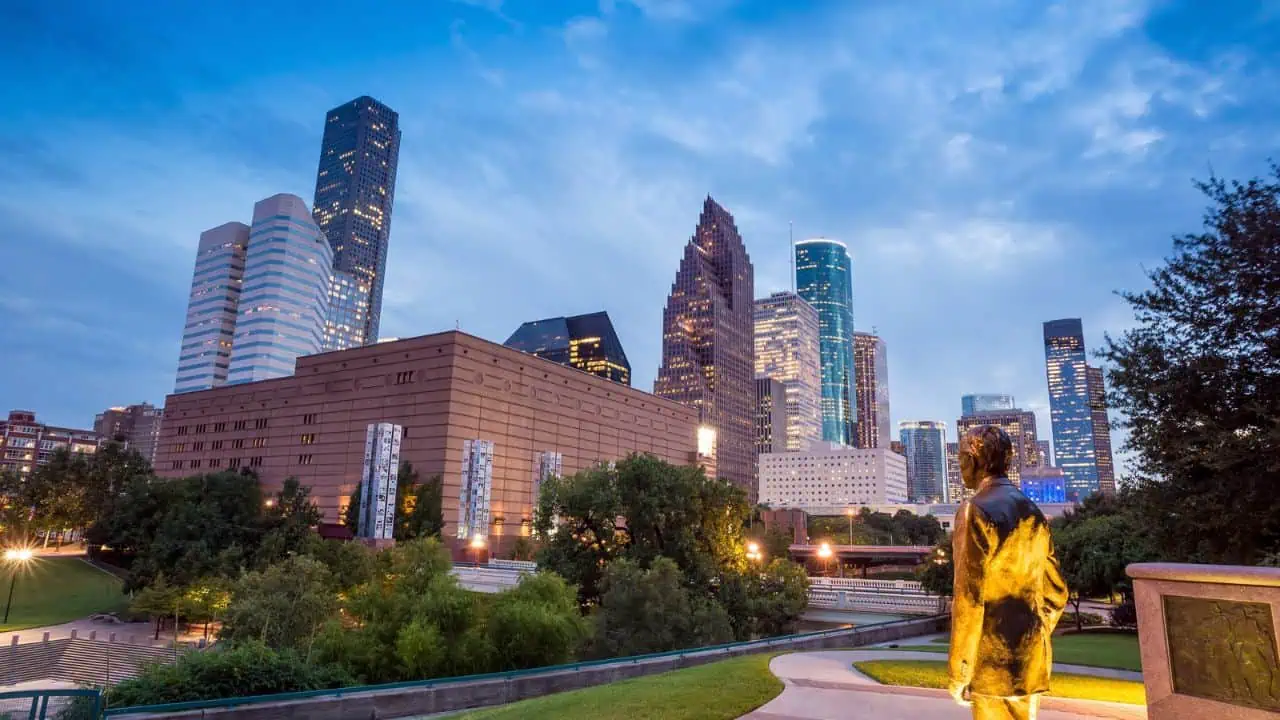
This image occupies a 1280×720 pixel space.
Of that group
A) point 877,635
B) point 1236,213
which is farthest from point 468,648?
point 1236,213

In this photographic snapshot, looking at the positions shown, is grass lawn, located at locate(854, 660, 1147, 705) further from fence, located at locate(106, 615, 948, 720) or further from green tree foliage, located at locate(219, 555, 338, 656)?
green tree foliage, located at locate(219, 555, 338, 656)

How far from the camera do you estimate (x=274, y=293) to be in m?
183

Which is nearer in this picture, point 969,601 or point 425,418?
point 969,601

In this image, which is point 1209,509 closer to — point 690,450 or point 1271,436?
point 1271,436

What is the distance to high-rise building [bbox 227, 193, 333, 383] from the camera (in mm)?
181875

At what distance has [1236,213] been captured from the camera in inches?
717

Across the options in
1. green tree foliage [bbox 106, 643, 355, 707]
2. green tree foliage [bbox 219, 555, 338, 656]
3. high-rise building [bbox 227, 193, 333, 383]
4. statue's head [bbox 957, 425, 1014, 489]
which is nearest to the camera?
statue's head [bbox 957, 425, 1014, 489]

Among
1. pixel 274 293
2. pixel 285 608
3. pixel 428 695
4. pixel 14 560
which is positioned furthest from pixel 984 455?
pixel 274 293

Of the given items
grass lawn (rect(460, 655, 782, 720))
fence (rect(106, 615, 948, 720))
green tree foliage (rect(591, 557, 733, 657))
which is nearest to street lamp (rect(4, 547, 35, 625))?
green tree foliage (rect(591, 557, 733, 657))

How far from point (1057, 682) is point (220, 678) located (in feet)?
64.4

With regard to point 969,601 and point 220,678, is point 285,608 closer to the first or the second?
point 220,678

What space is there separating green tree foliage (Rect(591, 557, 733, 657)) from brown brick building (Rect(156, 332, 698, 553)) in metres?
55.3

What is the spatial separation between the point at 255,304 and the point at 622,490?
177 m

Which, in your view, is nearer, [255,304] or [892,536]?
[892,536]
